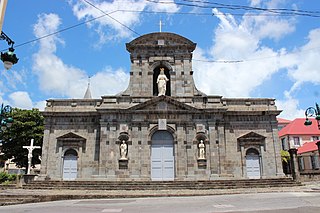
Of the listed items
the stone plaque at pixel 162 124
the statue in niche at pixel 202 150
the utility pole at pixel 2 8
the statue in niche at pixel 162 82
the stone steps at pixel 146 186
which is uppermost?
the statue in niche at pixel 162 82

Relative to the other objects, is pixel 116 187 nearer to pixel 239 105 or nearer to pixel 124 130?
pixel 124 130

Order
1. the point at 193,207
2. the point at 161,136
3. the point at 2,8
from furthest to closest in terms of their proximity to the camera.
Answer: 1. the point at 161,136
2. the point at 193,207
3. the point at 2,8

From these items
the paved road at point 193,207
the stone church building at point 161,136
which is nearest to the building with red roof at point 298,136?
the stone church building at point 161,136

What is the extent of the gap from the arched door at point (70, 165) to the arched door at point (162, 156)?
22.9 feet

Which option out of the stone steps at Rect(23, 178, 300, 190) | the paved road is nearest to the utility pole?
the paved road

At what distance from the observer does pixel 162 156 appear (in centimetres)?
2372

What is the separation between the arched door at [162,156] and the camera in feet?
76.6

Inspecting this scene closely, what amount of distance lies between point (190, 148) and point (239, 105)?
21.7ft

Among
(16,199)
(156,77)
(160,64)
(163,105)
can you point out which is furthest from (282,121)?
(16,199)

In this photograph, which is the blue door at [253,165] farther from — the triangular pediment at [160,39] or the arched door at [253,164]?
the triangular pediment at [160,39]

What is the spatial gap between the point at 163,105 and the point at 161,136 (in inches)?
108

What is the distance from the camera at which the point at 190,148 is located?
2364 cm

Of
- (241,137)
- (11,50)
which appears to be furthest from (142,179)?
(11,50)

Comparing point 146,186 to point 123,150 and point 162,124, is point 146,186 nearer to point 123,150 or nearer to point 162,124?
point 123,150
